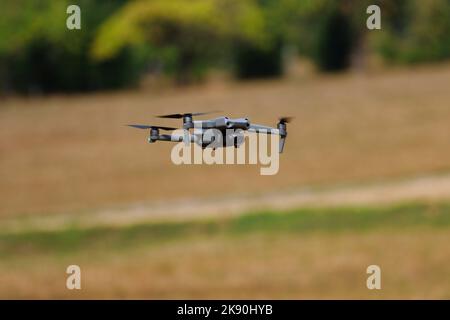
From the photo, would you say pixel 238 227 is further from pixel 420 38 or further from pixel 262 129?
pixel 262 129

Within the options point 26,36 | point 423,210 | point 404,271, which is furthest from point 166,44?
point 26,36

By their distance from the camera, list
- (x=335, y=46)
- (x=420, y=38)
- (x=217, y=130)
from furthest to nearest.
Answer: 1. (x=420, y=38)
2. (x=335, y=46)
3. (x=217, y=130)

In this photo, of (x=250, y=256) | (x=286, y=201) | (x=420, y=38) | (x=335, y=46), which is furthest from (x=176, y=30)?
(x=420, y=38)

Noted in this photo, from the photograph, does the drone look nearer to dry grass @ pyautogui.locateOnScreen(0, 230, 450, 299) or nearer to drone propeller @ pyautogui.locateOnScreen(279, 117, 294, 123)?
drone propeller @ pyautogui.locateOnScreen(279, 117, 294, 123)

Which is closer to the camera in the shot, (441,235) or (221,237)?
(441,235)

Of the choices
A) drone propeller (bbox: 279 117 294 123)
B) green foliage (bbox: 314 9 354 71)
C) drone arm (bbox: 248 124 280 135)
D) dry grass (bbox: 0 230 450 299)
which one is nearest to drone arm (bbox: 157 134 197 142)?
drone arm (bbox: 248 124 280 135)

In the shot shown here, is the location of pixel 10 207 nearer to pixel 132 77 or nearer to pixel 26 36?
pixel 132 77
